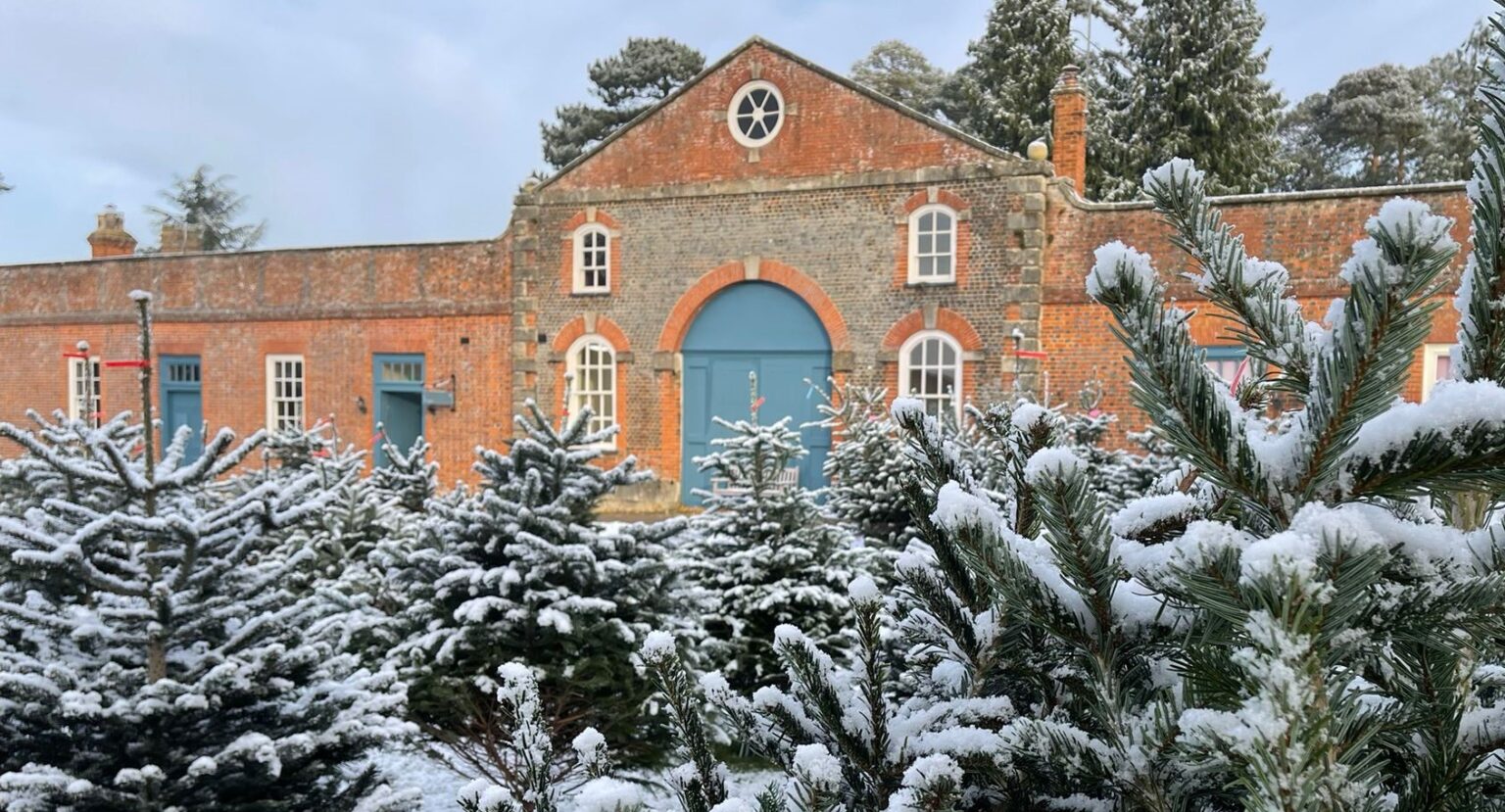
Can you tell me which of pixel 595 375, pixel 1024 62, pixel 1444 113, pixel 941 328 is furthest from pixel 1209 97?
pixel 595 375

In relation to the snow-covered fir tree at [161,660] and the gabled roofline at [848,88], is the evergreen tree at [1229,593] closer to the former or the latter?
the snow-covered fir tree at [161,660]

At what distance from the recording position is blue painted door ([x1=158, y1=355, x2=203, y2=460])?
19.2 metres

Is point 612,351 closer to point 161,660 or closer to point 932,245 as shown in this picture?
point 932,245

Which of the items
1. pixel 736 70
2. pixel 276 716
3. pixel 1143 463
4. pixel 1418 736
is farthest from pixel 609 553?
pixel 736 70

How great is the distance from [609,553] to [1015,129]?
71.9 ft

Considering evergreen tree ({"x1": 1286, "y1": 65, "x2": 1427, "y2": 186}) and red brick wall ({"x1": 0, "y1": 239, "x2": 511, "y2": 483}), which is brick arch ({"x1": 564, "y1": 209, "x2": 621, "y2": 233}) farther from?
evergreen tree ({"x1": 1286, "y1": 65, "x2": 1427, "y2": 186})

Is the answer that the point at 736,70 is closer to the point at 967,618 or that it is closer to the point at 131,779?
the point at 131,779

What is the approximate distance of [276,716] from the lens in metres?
3.45

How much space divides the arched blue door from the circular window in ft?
7.76

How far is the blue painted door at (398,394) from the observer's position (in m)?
17.6

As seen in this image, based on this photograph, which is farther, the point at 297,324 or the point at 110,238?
the point at 110,238

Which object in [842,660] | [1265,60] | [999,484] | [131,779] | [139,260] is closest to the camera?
[131,779]

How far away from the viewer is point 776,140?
1528 centimetres

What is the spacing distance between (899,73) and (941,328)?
22.9 metres
